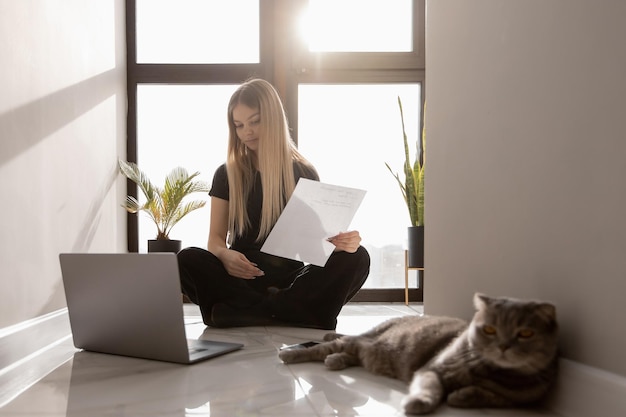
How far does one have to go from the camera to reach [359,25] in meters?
4.08

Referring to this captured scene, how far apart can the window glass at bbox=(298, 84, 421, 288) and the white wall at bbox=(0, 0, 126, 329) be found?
50.2 inches

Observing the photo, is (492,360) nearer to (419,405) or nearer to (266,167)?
(419,405)

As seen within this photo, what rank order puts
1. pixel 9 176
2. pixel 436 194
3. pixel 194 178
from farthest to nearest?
pixel 194 178 → pixel 9 176 → pixel 436 194

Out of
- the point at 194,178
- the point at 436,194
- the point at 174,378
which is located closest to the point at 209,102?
the point at 194,178

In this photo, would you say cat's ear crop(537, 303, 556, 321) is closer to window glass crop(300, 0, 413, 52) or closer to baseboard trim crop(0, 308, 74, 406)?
baseboard trim crop(0, 308, 74, 406)

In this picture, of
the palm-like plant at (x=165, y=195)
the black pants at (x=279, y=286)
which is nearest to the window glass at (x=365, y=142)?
the palm-like plant at (x=165, y=195)

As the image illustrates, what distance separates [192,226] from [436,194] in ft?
7.90

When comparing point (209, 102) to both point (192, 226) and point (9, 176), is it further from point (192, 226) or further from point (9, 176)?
point (9, 176)

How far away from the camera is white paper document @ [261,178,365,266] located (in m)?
2.20

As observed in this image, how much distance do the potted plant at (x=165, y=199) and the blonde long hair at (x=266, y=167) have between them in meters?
1.16

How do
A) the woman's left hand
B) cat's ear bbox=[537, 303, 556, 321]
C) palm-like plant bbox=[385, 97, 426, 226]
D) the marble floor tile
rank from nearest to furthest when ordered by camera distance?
cat's ear bbox=[537, 303, 556, 321] < the marble floor tile < the woman's left hand < palm-like plant bbox=[385, 97, 426, 226]

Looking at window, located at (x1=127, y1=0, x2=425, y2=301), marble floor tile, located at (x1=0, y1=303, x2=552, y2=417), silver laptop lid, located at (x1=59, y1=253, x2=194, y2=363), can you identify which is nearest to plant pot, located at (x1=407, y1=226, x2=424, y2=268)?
window, located at (x1=127, y1=0, x2=425, y2=301)

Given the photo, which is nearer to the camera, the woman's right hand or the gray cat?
the gray cat

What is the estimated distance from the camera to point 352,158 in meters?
4.09
